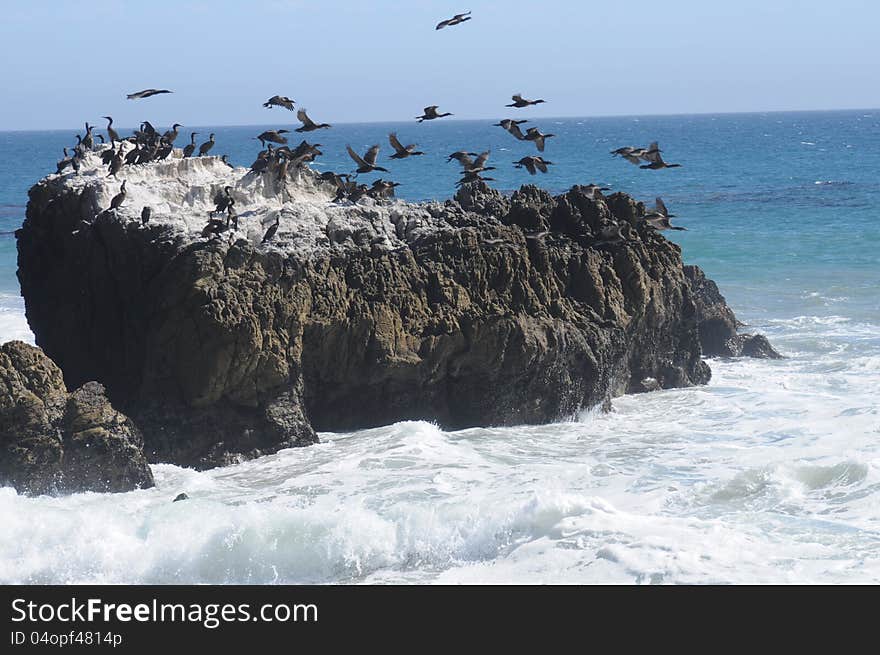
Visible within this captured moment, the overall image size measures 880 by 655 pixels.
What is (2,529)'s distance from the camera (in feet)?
43.8

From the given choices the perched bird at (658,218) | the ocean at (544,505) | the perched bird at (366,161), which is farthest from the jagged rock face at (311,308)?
the perched bird at (658,218)

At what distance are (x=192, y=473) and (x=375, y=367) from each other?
2.82 m

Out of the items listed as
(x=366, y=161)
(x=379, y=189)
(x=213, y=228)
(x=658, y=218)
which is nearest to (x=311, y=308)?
(x=213, y=228)

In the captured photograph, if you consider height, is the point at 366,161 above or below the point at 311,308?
above

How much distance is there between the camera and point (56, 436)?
47.3 feet

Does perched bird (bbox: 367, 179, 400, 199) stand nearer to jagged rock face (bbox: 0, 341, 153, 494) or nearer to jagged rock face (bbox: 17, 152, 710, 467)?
jagged rock face (bbox: 17, 152, 710, 467)

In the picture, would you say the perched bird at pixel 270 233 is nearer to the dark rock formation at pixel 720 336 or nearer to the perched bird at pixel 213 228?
the perched bird at pixel 213 228

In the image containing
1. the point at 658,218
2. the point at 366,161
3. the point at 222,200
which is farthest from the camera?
the point at 658,218

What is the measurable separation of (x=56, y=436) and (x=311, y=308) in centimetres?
378

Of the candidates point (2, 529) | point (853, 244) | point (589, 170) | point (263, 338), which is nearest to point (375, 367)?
point (263, 338)

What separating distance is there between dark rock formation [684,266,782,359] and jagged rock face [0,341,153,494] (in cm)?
1183

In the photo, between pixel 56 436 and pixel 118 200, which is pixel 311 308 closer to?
pixel 118 200

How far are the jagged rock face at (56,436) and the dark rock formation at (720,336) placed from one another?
1183 centimetres
